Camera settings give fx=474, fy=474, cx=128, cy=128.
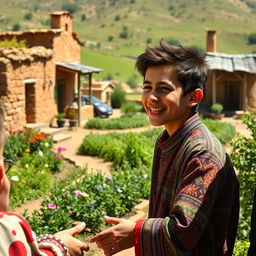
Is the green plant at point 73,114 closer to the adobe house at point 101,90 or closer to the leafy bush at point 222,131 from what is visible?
the leafy bush at point 222,131

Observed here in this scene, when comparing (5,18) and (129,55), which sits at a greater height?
(5,18)

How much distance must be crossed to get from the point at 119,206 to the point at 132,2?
4101 inches

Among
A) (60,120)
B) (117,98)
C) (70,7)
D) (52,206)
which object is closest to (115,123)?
(60,120)

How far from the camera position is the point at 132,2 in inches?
4183

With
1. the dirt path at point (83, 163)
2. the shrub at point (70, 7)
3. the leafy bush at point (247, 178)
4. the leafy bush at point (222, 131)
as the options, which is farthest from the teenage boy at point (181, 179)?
the shrub at point (70, 7)

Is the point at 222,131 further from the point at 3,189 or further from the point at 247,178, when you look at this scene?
the point at 3,189

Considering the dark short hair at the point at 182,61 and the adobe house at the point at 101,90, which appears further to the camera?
the adobe house at the point at 101,90

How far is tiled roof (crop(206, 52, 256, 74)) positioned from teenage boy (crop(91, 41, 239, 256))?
2103 cm

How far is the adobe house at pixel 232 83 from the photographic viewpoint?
2362cm

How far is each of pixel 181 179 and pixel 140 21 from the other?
9349cm

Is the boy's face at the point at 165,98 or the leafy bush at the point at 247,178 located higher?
the boy's face at the point at 165,98

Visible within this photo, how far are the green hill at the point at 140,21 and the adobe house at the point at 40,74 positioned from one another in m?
46.4

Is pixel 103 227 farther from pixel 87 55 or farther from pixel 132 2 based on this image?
pixel 132 2

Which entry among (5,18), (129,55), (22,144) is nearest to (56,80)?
(22,144)
